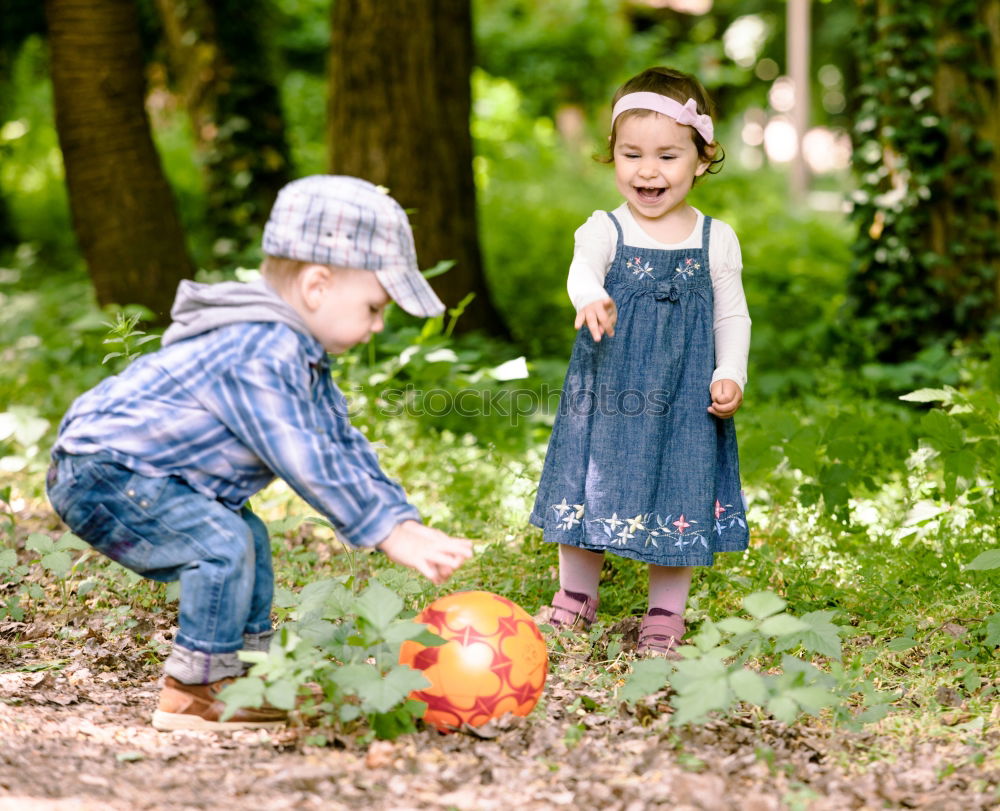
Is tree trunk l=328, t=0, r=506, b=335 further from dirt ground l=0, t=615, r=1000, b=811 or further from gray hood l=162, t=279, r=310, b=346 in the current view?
dirt ground l=0, t=615, r=1000, b=811

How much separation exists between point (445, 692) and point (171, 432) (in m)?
0.90

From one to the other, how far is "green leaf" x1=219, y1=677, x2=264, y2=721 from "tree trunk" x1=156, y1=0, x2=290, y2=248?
7.72 meters

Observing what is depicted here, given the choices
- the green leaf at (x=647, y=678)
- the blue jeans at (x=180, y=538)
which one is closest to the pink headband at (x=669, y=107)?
the green leaf at (x=647, y=678)

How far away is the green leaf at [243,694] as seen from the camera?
2.43m

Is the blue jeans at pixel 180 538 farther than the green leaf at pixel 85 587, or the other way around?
the green leaf at pixel 85 587

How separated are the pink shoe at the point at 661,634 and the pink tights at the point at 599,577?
0.03 metres

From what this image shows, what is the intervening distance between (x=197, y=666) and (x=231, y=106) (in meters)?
8.08

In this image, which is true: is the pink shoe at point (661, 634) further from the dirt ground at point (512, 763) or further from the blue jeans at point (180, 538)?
the blue jeans at point (180, 538)

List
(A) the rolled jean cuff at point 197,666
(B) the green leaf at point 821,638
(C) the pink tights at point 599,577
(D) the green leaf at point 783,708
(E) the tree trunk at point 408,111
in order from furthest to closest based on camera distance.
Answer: (E) the tree trunk at point 408,111 → (C) the pink tights at point 599,577 → (B) the green leaf at point 821,638 → (A) the rolled jean cuff at point 197,666 → (D) the green leaf at point 783,708

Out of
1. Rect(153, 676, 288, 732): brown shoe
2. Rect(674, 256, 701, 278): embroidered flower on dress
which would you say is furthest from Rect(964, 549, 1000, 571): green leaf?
Rect(153, 676, 288, 732): brown shoe

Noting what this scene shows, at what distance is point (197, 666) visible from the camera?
8.75ft

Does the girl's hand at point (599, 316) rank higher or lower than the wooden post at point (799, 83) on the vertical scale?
lower

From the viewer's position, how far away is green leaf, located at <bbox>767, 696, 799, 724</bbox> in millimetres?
2426

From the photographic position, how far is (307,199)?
8.27 ft
